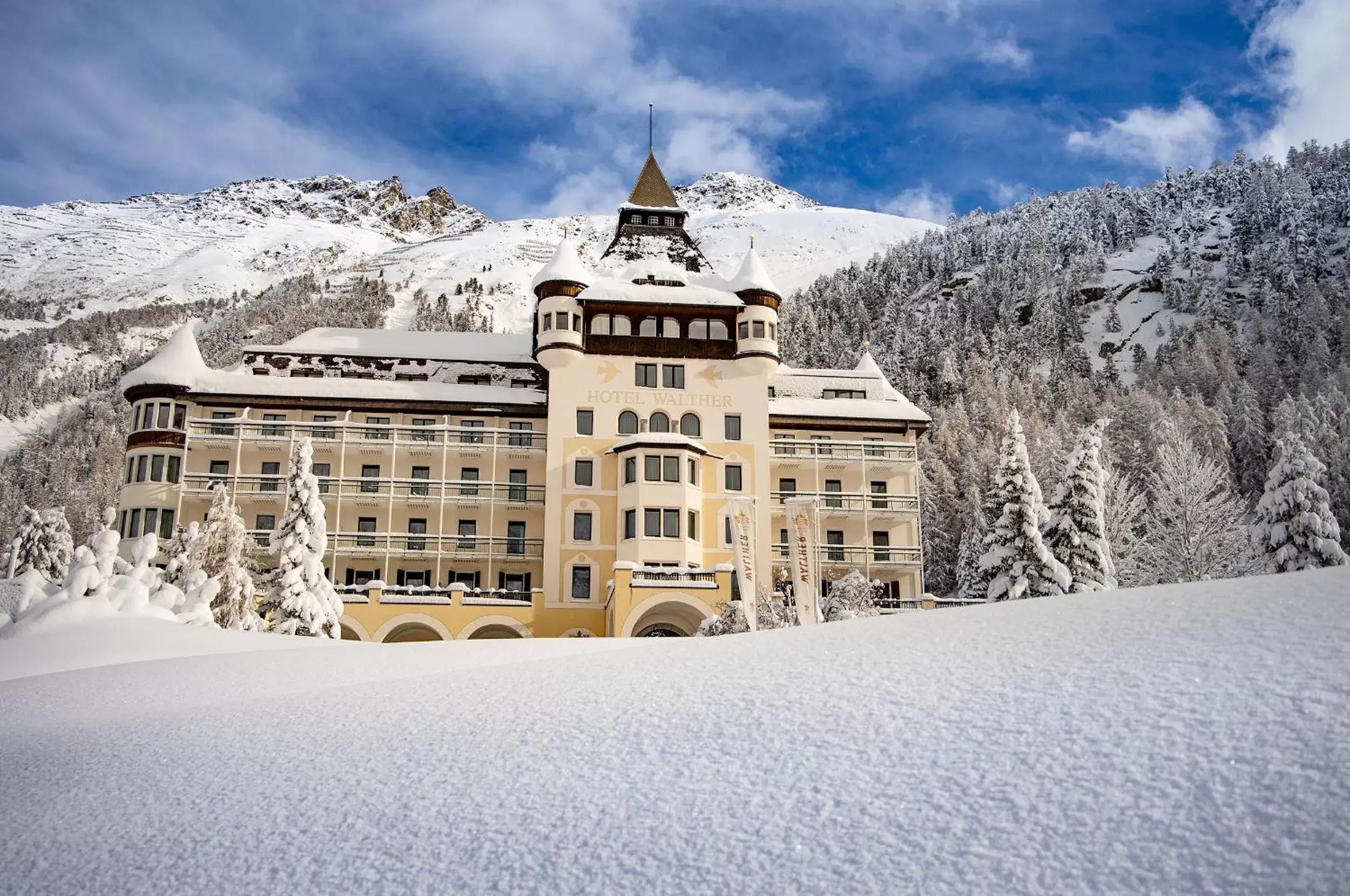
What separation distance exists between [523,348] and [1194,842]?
5593 centimetres

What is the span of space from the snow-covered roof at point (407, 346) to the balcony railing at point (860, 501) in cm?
1596

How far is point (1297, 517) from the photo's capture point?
42844mm

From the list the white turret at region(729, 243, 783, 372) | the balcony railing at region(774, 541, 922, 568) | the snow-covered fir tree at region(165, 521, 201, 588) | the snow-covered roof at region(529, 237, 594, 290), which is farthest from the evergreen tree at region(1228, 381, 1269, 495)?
the snow-covered fir tree at region(165, 521, 201, 588)

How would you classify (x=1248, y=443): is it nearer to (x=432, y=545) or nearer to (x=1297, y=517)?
(x=1297, y=517)

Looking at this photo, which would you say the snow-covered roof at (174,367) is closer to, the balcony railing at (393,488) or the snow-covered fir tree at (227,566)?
the balcony railing at (393,488)

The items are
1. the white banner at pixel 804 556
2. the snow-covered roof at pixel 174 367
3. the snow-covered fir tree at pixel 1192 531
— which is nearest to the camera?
the white banner at pixel 804 556

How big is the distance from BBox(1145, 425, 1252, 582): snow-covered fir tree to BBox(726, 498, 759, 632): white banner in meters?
18.2

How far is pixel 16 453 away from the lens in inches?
5458

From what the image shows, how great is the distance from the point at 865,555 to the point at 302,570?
1033 inches

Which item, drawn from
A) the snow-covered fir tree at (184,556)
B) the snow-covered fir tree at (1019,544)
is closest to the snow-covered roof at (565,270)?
the snow-covered fir tree at (184,556)

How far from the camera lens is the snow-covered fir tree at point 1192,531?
4656 cm

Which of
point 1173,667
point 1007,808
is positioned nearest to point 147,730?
point 1007,808

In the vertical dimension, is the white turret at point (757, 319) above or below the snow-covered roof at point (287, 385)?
above

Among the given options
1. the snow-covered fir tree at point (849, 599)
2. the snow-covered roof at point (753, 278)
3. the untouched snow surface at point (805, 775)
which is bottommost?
the untouched snow surface at point (805, 775)
